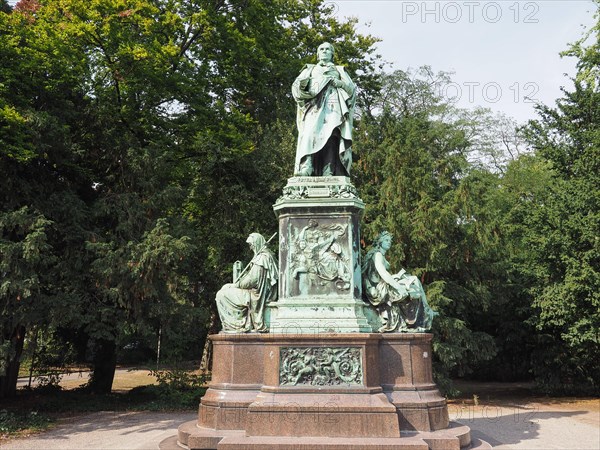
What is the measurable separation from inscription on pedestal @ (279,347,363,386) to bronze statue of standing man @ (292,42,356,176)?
10.0ft

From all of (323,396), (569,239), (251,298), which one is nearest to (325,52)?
(251,298)

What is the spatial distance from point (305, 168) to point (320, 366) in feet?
10.9

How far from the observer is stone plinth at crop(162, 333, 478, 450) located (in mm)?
7219

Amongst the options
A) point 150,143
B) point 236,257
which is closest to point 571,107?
point 236,257

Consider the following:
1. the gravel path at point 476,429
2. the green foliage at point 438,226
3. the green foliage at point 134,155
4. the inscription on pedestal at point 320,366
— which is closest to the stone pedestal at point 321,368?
the inscription on pedestal at point 320,366

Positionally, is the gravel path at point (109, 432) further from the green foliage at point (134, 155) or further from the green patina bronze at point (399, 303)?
the green patina bronze at point (399, 303)

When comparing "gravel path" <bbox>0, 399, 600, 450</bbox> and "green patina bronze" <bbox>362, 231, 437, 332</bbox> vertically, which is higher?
"green patina bronze" <bbox>362, 231, 437, 332</bbox>

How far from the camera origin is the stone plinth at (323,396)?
7219 millimetres

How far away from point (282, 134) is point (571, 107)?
10.2 m

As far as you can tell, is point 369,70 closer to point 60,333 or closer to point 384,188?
point 384,188

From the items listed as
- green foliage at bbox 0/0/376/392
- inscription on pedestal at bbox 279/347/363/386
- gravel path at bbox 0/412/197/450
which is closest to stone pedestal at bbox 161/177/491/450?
inscription on pedestal at bbox 279/347/363/386

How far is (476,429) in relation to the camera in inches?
426

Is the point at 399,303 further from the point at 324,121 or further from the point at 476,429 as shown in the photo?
the point at 476,429

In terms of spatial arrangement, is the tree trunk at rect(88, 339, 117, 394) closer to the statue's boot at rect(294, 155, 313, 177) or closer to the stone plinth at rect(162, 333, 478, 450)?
the stone plinth at rect(162, 333, 478, 450)
